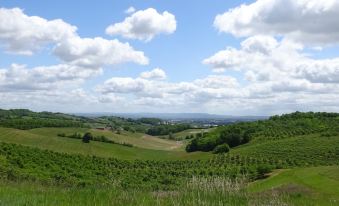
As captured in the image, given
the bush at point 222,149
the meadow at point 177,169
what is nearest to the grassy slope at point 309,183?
the meadow at point 177,169

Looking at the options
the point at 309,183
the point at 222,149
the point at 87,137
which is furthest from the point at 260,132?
the point at 309,183

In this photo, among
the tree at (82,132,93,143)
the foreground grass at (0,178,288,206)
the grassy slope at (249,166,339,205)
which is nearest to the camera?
the foreground grass at (0,178,288,206)

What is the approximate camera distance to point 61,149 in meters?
123

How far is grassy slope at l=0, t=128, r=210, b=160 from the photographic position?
12524 cm

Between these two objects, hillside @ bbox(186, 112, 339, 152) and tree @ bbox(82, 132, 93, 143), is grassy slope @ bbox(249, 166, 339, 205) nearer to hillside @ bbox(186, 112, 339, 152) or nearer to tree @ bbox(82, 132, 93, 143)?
hillside @ bbox(186, 112, 339, 152)

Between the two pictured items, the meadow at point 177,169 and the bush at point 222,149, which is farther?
the bush at point 222,149

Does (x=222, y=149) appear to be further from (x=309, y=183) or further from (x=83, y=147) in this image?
(x=309, y=183)

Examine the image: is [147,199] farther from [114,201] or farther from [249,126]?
[249,126]

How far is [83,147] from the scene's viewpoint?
13450cm

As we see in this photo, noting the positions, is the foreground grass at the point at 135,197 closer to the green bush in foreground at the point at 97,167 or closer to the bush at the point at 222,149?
the green bush in foreground at the point at 97,167

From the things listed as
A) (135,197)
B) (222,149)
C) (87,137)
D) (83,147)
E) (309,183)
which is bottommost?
(83,147)

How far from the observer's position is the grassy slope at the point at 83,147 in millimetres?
125238

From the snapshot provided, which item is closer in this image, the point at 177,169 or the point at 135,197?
the point at 135,197

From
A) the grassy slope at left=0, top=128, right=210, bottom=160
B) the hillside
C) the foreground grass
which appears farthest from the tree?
the foreground grass
